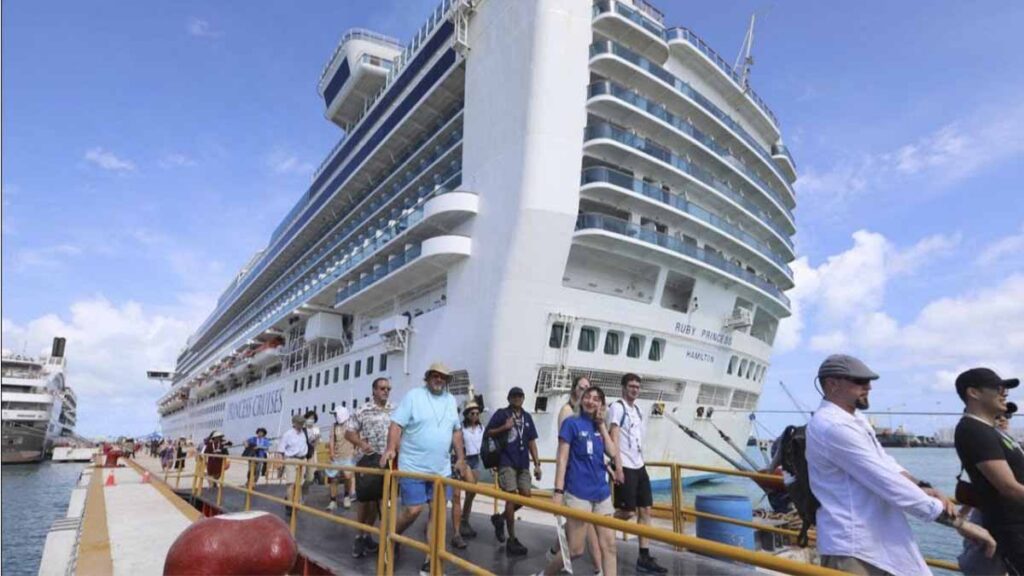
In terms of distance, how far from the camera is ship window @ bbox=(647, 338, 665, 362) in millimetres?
16688

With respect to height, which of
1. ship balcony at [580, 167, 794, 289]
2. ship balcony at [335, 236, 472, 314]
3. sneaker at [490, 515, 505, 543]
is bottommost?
sneaker at [490, 515, 505, 543]

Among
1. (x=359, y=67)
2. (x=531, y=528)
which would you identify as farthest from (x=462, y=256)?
(x=359, y=67)

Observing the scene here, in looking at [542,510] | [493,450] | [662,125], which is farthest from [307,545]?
[662,125]

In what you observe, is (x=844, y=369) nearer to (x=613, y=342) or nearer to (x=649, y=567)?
(x=649, y=567)

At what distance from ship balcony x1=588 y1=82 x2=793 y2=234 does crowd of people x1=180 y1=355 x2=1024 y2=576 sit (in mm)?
12571

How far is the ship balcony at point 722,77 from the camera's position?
19594 mm

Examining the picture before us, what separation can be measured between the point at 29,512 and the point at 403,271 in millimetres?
15117

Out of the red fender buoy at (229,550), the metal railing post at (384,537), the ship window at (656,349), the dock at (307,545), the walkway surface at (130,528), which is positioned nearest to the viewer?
the red fender buoy at (229,550)

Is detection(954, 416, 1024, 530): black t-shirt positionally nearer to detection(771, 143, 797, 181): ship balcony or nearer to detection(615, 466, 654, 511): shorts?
detection(615, 466, 654, 511): shorts

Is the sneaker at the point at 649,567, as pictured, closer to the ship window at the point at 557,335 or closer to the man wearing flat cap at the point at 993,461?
the man wearing flat cap at the point at 993,461

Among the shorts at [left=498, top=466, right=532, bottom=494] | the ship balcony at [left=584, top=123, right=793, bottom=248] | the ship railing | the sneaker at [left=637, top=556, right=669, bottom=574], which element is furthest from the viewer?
the ship balcony at [left=584, top=123, right=793, bottom=248]

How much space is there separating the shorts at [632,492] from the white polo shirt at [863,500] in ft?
9.32

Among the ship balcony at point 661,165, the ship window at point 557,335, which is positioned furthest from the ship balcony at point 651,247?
the ship window at point 557,335

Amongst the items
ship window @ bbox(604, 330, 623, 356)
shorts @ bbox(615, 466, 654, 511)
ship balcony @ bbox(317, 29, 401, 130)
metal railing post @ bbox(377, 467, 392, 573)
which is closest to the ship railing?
metal railing post @ bbox(377, 467, 392, 573)
